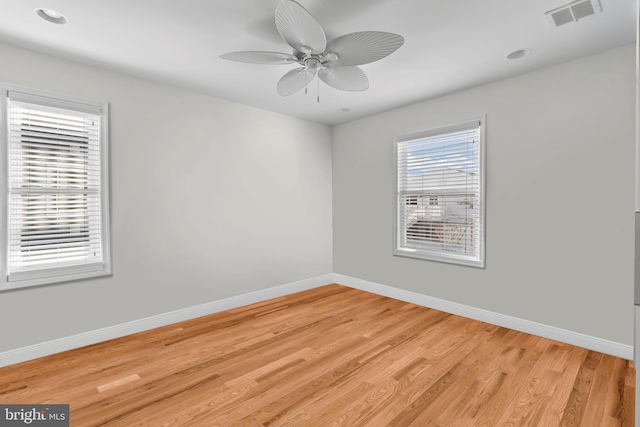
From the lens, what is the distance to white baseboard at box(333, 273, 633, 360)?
261 centimetres

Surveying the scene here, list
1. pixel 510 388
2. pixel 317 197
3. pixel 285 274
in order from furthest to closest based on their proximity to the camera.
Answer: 1. pixel 317 197
2. pixel 285 274
3. pixel 510 388

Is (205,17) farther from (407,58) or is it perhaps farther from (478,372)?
(478,372)

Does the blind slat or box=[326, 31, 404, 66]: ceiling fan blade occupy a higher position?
box=[326, 31, 404, 66]: ceiling fan blade

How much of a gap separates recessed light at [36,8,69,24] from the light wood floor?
2.62 meters

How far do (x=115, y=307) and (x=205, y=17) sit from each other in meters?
2.75

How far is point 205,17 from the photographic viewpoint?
2160mm

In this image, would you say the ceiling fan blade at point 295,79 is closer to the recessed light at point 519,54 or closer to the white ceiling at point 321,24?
the white ceiling at point 321,24

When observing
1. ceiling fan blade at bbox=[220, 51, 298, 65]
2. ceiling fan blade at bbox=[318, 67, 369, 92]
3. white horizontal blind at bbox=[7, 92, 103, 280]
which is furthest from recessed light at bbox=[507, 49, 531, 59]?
white horizontal blind at bbox=[7, 92, 103, 280]

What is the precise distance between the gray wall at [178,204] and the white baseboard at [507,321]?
4.12 ft

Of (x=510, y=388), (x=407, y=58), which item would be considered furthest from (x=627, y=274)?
(x=407, y=58)

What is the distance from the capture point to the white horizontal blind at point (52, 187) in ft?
8.34

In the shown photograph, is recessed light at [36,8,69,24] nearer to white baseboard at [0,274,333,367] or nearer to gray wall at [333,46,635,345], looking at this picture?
white baseboard at [0,274,333,367]

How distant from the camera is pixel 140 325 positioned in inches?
124

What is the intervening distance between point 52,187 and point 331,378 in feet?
9.51
